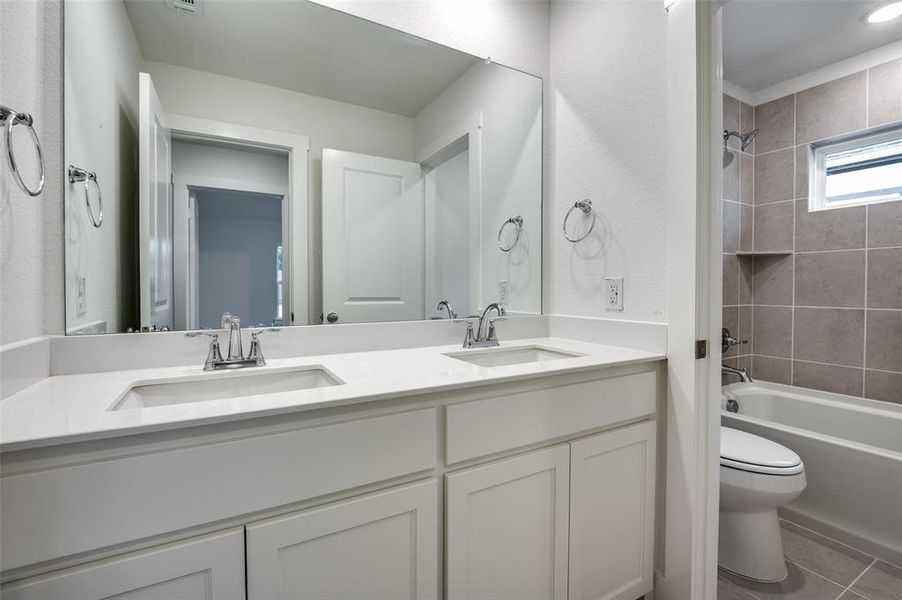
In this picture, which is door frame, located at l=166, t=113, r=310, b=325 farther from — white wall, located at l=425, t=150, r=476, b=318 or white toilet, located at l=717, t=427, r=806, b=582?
white toilet, located at l=717, t=427, r=806, b=582

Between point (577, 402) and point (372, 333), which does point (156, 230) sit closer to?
point (372, 333)

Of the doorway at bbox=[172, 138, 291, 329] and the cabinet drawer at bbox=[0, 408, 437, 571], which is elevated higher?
the doorway at bbox=[172, 138, 291, 329]

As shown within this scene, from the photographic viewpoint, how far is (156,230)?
1.17 metres

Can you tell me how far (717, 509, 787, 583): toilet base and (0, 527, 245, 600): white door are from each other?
5.68 ft

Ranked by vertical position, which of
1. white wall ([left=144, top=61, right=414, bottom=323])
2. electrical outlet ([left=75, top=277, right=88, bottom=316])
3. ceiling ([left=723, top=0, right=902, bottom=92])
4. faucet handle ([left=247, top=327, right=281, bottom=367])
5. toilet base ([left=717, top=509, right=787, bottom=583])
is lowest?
toilet base ([left=717, top=509, right=787, bottom=583])

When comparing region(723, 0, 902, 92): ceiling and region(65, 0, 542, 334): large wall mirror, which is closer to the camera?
region(65, 0, 542, 334): large wall mirror

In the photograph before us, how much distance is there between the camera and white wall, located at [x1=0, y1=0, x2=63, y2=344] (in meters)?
0.83

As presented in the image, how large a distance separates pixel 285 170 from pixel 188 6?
1.67 feet

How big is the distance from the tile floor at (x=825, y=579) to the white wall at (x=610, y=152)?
108 cm

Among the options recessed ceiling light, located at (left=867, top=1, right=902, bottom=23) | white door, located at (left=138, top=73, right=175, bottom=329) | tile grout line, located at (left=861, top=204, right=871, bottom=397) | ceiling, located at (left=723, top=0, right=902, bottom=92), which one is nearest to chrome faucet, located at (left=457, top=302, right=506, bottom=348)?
white door, located at (left=138, top=73, right=175, bottom=329)

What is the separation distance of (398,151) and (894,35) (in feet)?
8.30

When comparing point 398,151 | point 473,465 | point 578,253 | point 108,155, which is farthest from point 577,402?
point 108,155

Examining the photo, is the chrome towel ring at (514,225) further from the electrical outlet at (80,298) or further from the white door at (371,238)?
the electrical outlet at (80,298)

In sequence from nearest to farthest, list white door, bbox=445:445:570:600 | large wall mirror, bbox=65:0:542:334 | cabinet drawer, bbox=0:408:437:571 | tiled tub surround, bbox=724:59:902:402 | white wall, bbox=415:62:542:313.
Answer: cabinet drawer, bbox=0:408:437:571 < white door, bbox=445:445:570:600 < large wall mirror, bbox=65:0:542:334 < white wall, bbox=415:62:542:313 < tiled tub surround, bbox=724:59:902:402
